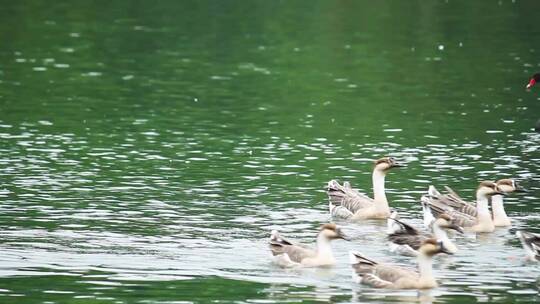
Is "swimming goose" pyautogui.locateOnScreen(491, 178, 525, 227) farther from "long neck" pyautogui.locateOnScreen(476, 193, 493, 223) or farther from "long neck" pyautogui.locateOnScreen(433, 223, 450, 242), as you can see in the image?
"long neck" pyautogui.locateOnScreen(433, 223, 450, 242)

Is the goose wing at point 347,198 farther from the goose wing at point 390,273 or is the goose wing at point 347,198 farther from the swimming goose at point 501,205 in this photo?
the goose wing at point 390,273

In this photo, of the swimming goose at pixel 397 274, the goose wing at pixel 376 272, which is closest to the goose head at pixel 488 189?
the swimming goose at pixel 397 274

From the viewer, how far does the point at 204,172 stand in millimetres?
39312

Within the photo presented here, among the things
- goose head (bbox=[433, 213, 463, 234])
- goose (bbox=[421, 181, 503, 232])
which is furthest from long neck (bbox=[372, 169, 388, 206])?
goose head (bbox=[433, 213, 463, 234])

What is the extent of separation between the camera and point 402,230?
2975 centimetres

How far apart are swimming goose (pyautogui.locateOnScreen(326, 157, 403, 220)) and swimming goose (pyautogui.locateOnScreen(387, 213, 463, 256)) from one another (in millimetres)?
3831

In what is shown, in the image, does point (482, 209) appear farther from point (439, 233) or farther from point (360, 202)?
point (439, 233)

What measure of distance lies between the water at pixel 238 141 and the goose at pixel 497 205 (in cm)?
48

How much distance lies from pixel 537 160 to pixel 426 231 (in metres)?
10.1

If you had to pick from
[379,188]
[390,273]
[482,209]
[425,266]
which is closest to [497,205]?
[482,209]

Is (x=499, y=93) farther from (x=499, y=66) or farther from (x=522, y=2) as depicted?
(x=522, y=2)

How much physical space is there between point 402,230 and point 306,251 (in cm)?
225

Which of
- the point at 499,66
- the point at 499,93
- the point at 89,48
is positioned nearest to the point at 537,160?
the point at 499,93

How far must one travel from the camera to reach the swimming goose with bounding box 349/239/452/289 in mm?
26703
